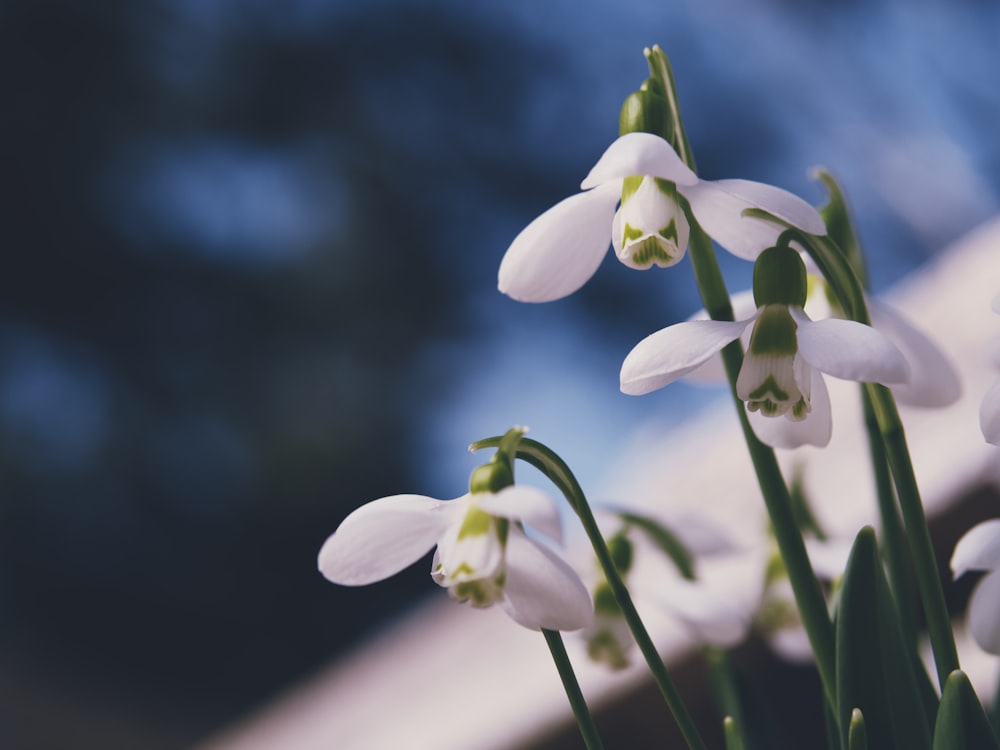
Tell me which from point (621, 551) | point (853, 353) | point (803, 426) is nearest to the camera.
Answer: point (853, 353)

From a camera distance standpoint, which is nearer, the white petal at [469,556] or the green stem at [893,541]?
the white petal at [469,556]

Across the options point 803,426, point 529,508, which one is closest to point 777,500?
point 803,426

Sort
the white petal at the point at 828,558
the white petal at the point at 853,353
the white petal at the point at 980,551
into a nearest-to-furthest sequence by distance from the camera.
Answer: the white petal at the point at 853,353, the white petal at the point at 980,551, the white petal at the point at 828,558

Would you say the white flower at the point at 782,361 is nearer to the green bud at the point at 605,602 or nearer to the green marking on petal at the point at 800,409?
the green marking on petal at the point at 800,409

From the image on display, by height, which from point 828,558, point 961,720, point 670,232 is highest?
point 670,232

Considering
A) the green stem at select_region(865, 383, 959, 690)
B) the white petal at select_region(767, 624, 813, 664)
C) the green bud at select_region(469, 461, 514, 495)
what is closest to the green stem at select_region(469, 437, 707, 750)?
the green bud at select_region(469, 461, 514, 495)

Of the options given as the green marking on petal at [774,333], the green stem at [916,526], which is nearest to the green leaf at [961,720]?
the green stem at [916,526]

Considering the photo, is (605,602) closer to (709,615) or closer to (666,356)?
(709,615)
